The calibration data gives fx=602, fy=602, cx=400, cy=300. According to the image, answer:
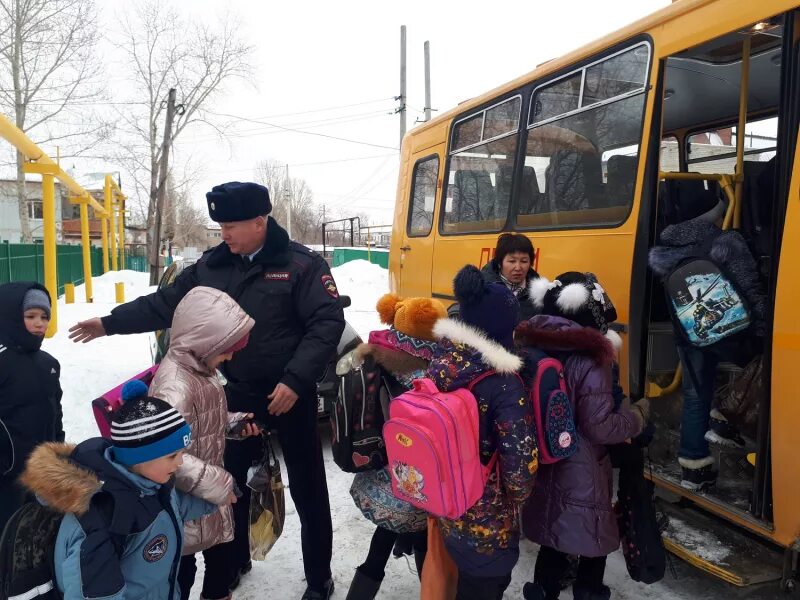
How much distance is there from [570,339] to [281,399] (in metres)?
1.27

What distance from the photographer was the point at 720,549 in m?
2.92

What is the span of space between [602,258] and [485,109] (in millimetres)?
2049

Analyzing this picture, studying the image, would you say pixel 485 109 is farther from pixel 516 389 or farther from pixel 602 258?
pixel 516 389

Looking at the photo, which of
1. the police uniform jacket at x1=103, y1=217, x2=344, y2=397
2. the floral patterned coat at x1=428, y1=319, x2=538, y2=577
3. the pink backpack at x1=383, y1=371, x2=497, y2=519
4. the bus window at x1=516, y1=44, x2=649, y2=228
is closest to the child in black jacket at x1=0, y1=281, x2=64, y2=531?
the police uniform jacket at x1=103, y1=217, x2=344, y2=397

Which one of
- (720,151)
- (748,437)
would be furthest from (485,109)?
(748,437)

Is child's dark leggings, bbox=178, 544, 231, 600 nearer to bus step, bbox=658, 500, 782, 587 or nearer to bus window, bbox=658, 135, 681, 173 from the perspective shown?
bus step, bbox=658, 500, 782, 587

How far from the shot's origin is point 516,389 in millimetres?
2229

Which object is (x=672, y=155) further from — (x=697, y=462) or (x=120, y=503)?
(x=120, y=503)

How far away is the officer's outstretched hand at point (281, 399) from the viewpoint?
8.64ft

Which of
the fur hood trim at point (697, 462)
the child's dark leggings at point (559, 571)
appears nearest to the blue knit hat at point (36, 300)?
the child's dark leggings at point (559, 571)

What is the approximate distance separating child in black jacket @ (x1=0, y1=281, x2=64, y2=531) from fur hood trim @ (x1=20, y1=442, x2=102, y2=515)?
3.99 ft

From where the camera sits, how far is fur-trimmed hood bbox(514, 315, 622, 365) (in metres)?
2.54

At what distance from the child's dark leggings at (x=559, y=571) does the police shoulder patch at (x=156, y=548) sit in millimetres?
1751

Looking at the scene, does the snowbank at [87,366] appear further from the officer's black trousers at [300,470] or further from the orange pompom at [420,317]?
the orange pompom at [420,317]
